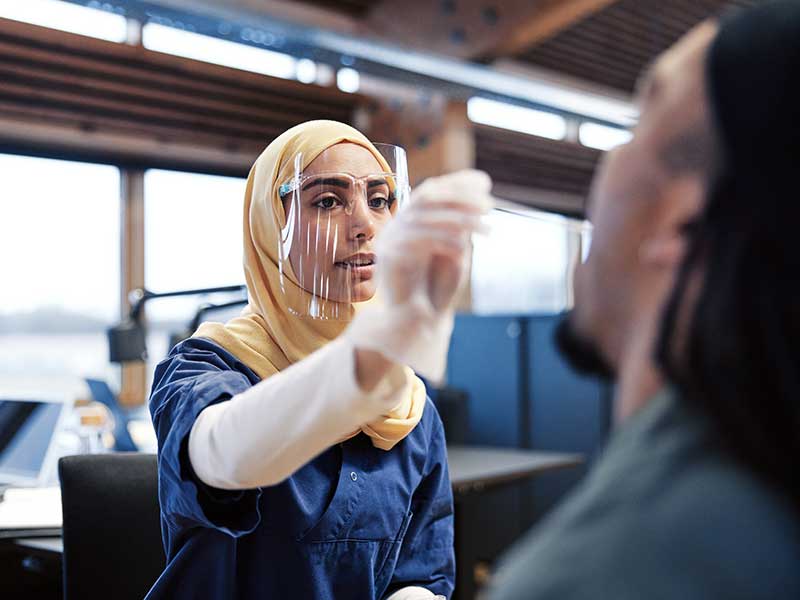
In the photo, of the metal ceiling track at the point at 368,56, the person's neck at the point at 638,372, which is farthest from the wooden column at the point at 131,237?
the person's neck at the point at 638,372

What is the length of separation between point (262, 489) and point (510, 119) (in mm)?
5442

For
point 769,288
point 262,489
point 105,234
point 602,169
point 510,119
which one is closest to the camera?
point 769,288

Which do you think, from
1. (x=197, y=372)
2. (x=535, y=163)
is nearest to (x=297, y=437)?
(x=197, y=372)

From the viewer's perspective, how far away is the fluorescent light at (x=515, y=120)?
231 inches

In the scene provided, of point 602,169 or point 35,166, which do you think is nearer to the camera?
point 602,169

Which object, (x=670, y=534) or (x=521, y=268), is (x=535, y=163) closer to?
(x=521, y=268)

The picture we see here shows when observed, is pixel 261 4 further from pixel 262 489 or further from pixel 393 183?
pixel 262 489

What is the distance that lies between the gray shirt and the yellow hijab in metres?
0.73

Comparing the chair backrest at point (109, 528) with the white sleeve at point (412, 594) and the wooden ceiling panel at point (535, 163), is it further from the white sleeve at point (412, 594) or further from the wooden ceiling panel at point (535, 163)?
the wooden ceiling panel at point (535, 163)

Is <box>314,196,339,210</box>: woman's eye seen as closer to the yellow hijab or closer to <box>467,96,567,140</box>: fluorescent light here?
the yellow hijab

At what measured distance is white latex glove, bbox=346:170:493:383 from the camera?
2.65ft

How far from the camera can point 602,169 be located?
724 mm

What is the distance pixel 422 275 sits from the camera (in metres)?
0.82

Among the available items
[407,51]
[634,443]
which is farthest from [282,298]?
[407,51]
